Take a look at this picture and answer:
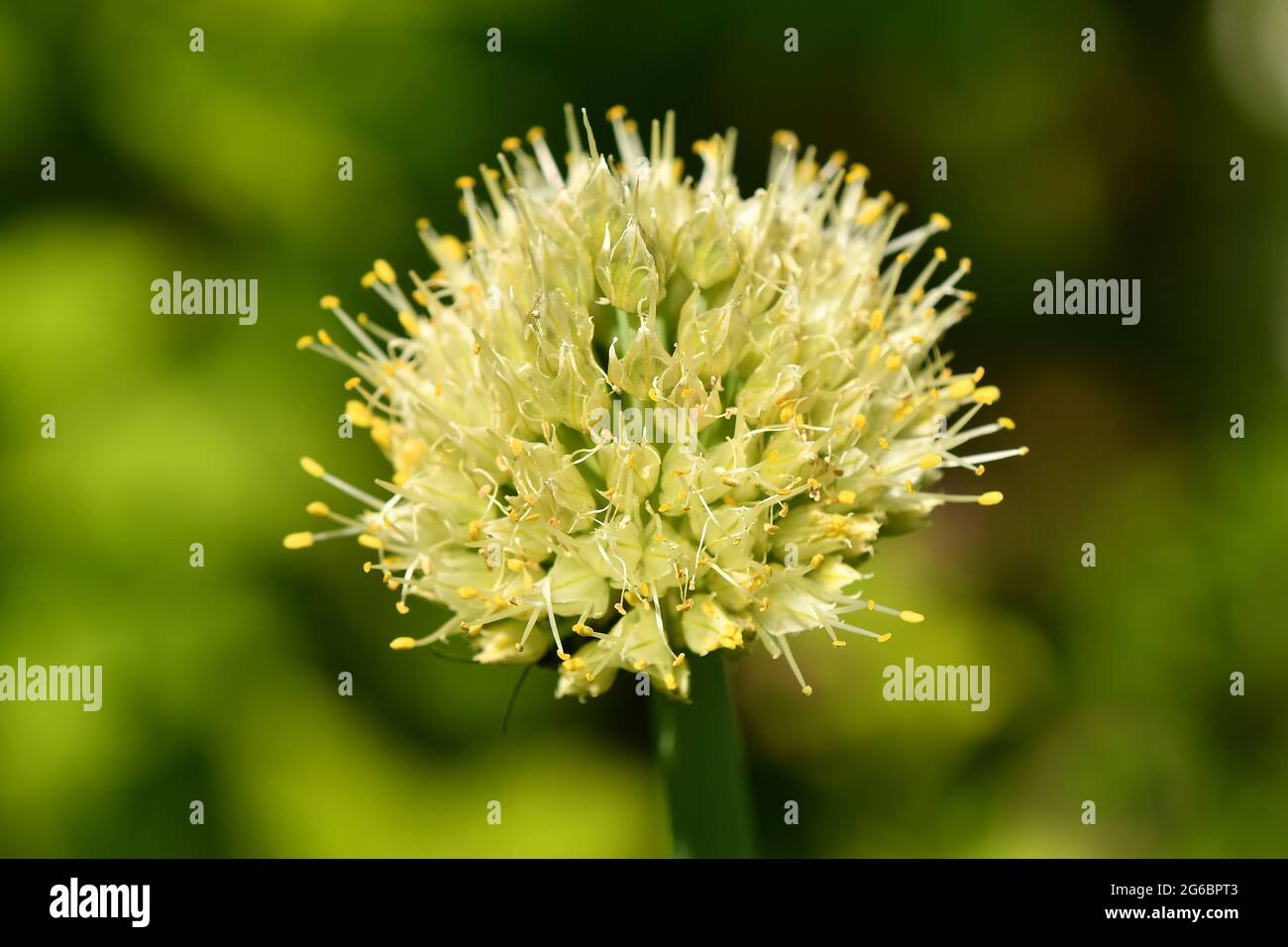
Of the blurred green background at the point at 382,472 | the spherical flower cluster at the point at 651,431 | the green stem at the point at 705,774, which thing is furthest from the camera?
the blurred green background at the point at 382,472

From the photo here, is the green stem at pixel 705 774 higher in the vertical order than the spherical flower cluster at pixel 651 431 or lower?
lower

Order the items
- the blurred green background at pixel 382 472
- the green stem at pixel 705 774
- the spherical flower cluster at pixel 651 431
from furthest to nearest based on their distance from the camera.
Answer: the blurred green background at pixel 382 472 → the green stem at pixel 705 774 → the spherical flower cluster at pixel 651 431

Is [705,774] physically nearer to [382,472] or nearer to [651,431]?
[651,431]

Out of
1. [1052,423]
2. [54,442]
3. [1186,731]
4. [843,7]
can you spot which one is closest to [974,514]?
[1052,423]

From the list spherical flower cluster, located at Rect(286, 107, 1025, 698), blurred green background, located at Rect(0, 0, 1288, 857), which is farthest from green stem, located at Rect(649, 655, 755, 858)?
blurred green background, located at Rect(0, 0, 1288, 857)

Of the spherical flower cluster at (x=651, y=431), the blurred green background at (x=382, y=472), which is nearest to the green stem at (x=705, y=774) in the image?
the spherical flower cluster at (x=651, y=431)

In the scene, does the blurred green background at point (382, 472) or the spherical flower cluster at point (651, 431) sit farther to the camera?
the blurred green background at point (382, 472)

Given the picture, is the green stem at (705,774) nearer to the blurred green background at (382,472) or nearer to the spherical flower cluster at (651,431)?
the spherical flower cluster at (651,431)
